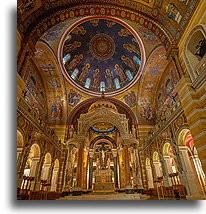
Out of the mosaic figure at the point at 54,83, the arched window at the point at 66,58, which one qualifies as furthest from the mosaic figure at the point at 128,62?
the mosaic figure at the point at 54,83

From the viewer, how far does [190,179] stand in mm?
7340

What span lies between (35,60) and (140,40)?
33.9ft

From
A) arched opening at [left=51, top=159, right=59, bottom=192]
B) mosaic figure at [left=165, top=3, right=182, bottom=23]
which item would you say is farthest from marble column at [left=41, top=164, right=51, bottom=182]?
mosaic figure at [left=165, top=3, right=182, bottom=23]

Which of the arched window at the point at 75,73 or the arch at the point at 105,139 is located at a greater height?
the arched window at the point at 75,73

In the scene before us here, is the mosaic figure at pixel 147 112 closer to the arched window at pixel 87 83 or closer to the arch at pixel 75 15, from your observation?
the arched window at pixel 87 83

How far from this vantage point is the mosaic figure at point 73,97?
16.9 meters

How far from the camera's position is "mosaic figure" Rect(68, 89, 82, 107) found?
16916 mm

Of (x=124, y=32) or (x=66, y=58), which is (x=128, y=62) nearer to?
(x=124, y=32)

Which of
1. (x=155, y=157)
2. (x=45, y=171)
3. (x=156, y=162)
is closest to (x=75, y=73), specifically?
(x=45, y=171)

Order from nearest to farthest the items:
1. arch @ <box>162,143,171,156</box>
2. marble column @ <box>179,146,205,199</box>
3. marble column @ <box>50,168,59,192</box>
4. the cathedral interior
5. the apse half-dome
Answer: the cathedral interior, marble column @ <box>179,146,205,199</box>, arch @ <box>162,143,171,156</box>, marble column @ <box>50,168,59,192</box>, the apse half-dome

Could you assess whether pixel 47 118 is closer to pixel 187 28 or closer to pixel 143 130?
pixel 143 130

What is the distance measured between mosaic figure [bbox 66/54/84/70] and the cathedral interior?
123mm

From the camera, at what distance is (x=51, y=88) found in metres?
15.9

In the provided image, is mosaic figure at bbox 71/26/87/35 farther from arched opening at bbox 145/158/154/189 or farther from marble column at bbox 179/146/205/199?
arched opening at bbox 145/158/154/189
